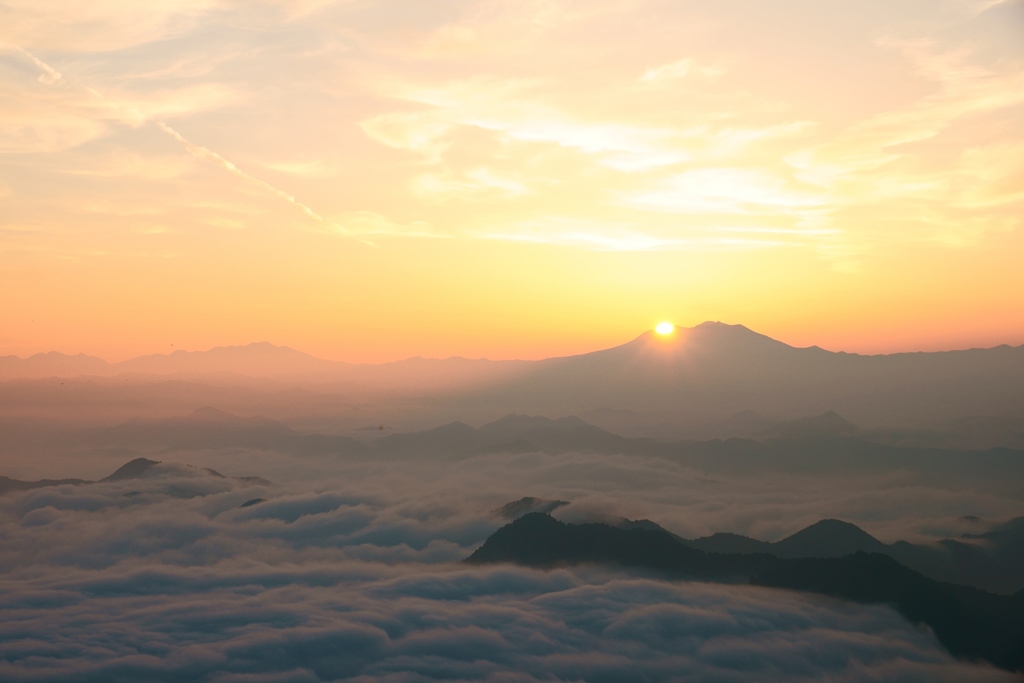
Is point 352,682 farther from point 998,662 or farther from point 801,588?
point 998,662

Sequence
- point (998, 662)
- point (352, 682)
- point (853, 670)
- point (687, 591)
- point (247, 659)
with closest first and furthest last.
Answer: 1. point (352, 682)
2. point (247, 659)
3. point (853, 670)
4. point (998, 662)
5. point (687, 591)

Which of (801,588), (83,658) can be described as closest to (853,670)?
(801,588)

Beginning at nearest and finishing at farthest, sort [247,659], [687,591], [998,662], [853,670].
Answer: [247,659], [853,670], [998,662], [687,591]

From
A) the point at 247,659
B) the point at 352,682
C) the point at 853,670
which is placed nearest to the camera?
the point at 352,682

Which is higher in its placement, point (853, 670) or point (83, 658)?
point (83, 658)

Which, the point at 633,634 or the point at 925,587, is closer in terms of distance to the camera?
the point at 633,634

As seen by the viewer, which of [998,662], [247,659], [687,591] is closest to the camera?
[247,659]

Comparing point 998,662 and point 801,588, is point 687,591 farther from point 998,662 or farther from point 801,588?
point 998,662

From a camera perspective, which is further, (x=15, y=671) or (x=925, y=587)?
(x=925, y=587)

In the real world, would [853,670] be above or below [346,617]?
below

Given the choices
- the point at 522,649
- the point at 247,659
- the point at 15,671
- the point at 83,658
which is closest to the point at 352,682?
the point at 247,659
